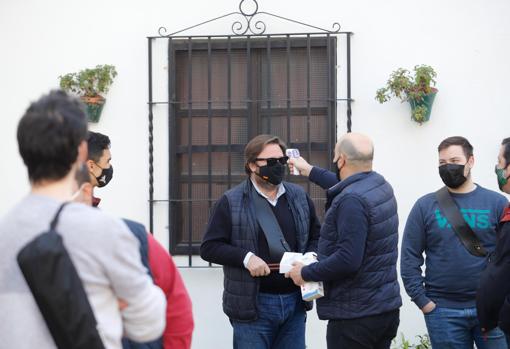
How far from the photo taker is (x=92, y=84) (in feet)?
19.4

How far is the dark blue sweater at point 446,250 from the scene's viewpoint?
451cm

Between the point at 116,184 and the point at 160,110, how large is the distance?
2.12 ft

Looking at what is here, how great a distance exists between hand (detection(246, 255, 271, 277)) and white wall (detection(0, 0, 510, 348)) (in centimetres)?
154

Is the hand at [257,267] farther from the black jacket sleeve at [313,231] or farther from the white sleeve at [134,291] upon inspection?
the white sleeve at [134,291]

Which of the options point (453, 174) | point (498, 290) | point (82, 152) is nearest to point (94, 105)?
point (453, 174)

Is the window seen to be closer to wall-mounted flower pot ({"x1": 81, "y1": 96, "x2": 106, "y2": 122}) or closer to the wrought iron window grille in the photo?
the wrought iron window grille

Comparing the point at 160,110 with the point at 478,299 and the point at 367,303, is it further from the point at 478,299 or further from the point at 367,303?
the point at 478,299

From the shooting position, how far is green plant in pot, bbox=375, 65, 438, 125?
559 cm

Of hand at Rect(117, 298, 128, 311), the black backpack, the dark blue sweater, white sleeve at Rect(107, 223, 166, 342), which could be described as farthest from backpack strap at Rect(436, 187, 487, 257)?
the black backpack

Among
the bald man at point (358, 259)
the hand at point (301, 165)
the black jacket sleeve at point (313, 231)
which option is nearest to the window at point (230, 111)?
the hand at point (301, 165)

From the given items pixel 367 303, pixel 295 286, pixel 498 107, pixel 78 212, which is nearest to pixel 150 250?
pixel 78 212

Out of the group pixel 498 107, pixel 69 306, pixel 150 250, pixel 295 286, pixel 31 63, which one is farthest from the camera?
Answer: pixel 31 63

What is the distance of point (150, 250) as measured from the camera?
2.65 metres

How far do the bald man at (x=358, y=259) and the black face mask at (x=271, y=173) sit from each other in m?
0.50
